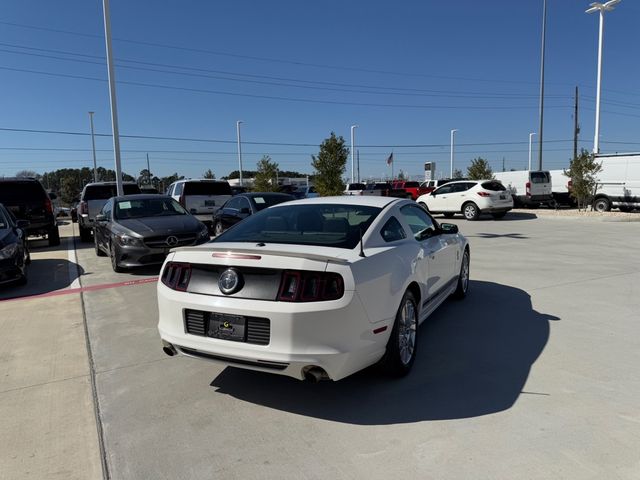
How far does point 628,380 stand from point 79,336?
17.4 ft

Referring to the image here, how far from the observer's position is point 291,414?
3395mm

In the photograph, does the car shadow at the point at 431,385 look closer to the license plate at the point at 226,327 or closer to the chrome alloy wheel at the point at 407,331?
the chrome alloy wheel at the point at 407,331

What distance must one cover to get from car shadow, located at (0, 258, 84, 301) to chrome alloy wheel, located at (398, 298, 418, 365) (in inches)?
238

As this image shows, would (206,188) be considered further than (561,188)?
No

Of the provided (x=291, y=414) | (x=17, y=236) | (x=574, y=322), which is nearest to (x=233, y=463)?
(x=291, y=414)

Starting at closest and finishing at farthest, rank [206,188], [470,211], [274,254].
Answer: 1. [274,254]
2. [206,188]
3. [470,211]

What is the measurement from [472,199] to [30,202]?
15867mm

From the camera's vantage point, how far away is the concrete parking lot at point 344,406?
2.80m

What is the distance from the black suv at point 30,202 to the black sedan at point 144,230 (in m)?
3.50

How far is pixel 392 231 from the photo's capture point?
13.8 feet

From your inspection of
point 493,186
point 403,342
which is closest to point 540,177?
point 493,186

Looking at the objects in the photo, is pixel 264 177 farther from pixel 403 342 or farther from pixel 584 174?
pixel 403 342

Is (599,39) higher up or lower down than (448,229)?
higher up

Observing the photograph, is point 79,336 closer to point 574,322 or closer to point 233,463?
point 233,463
